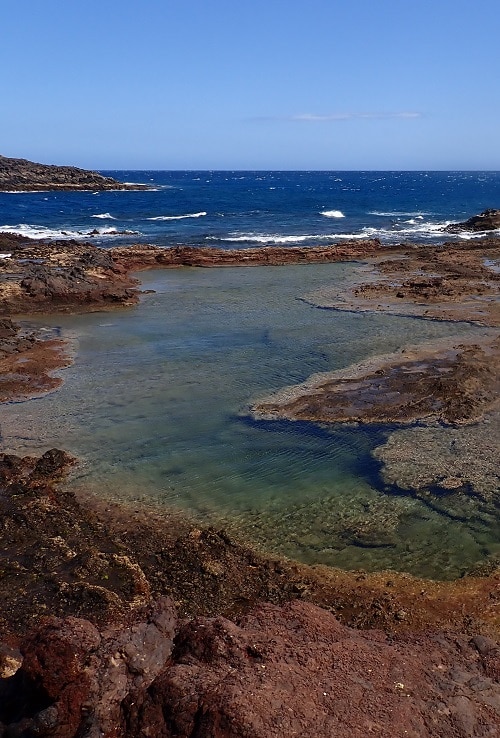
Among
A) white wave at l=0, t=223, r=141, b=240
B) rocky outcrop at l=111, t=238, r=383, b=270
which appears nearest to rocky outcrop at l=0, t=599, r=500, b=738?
rocky outcrop at l=111, t=238, r=383, b=270

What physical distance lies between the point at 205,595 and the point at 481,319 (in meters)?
18.9

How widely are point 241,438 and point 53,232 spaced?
41.9m

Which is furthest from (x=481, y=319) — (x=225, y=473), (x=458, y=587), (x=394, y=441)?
(x=458, y=587)

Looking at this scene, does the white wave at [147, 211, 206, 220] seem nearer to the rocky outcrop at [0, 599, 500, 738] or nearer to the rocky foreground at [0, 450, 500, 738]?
the rocky foreground at [0, 450, 500, 738]

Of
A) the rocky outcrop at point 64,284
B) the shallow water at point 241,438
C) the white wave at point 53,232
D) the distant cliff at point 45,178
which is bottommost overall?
the shallow water at point 241,438

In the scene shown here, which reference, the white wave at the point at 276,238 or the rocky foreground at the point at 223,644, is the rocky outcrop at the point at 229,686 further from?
the white wave at the point at 276,238

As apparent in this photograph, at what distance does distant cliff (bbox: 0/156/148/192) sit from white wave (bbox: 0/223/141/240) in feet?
192

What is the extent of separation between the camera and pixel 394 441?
14.1m

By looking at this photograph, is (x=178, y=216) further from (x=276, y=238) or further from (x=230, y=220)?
(x=276, y=238)

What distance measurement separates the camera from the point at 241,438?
14.3 meters

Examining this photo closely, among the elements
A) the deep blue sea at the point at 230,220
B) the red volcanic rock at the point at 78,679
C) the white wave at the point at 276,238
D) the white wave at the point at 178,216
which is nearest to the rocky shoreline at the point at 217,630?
the red volcanic rock at the point at 78,679

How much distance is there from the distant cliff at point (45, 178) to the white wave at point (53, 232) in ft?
192

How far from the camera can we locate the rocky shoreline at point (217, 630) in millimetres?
5383

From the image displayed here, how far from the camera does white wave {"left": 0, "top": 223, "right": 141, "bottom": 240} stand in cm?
4859
